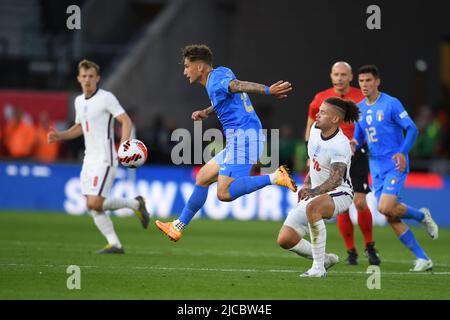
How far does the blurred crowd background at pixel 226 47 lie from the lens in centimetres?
3038

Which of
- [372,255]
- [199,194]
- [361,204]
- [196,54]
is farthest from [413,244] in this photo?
[196,54]

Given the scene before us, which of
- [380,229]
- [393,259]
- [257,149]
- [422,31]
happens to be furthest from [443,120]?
[257,149]

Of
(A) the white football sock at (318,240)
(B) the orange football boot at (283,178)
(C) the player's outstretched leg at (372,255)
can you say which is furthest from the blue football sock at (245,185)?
(C) the player's outstretched leg at (372,255)

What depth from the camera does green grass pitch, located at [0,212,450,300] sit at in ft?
32.0

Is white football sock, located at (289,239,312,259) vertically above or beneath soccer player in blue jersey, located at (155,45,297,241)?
beneath

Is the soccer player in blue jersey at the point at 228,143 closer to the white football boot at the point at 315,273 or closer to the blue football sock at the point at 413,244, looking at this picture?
the white football boot at the point at 315,273

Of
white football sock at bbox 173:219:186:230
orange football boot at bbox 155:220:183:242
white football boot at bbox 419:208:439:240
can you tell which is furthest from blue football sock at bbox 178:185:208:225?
white football boot at bbox 419:208:439:240

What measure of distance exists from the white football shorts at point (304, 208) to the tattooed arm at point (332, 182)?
1.13 ft

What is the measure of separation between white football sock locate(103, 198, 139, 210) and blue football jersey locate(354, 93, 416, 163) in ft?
11.4

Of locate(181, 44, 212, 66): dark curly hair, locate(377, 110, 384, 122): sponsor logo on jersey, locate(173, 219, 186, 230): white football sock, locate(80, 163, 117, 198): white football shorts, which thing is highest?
locate(181, 44, 212, 66): dark curly hair

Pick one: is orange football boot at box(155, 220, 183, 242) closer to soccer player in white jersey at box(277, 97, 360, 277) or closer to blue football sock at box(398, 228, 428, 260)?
soccer player in white jersey at box(277, 97, 360, 277)

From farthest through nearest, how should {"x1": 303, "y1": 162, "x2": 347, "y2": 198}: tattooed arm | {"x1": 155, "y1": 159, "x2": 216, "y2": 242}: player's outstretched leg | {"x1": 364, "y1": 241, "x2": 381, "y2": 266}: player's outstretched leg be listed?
1. {"x1": 364, "y1": 241, "x2": 381, "y2": 266}: player's outstretched leg
2. {"x1": 155, "y1": 159, "x2": 216, "y2": 242}: player's outstretched leg
3. {"x1": 303, "y1": 162, "x2": 347, "y2": 198}: tattooed arm

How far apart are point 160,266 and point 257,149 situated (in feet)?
6.05

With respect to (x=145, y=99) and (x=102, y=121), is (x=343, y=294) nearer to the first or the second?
(x=102, y=121)
